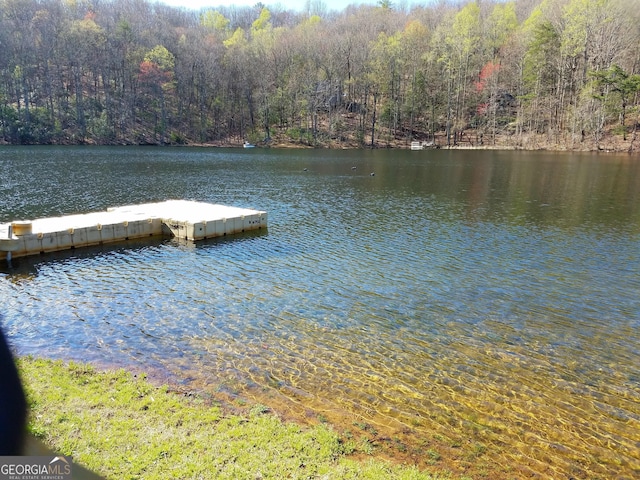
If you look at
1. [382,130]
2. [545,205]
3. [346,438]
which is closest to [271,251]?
[346,438]

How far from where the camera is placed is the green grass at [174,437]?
6.46m

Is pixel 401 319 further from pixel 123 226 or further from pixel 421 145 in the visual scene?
pixel 421 145

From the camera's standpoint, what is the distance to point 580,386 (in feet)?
32.6

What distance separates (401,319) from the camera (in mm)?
13539

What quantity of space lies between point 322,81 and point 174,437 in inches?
4034

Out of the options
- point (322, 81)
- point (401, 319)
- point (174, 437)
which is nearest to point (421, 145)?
point (322, 81)

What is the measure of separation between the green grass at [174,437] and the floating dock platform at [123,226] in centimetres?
1238

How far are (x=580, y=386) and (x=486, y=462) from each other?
398 centimetres

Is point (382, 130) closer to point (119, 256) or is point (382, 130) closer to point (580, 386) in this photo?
point (119, 256)

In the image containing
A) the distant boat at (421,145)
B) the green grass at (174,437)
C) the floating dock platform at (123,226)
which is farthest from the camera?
the distant boat at (421,145)

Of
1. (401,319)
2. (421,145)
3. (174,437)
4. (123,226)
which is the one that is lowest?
(401,319)

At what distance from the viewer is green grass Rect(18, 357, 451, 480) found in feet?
21.2

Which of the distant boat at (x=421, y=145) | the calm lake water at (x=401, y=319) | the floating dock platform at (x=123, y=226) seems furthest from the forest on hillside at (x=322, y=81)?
the floating dock platform at (x=123, y=226)

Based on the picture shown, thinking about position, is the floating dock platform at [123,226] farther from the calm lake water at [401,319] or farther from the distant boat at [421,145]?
the distant boat at [421,145]
